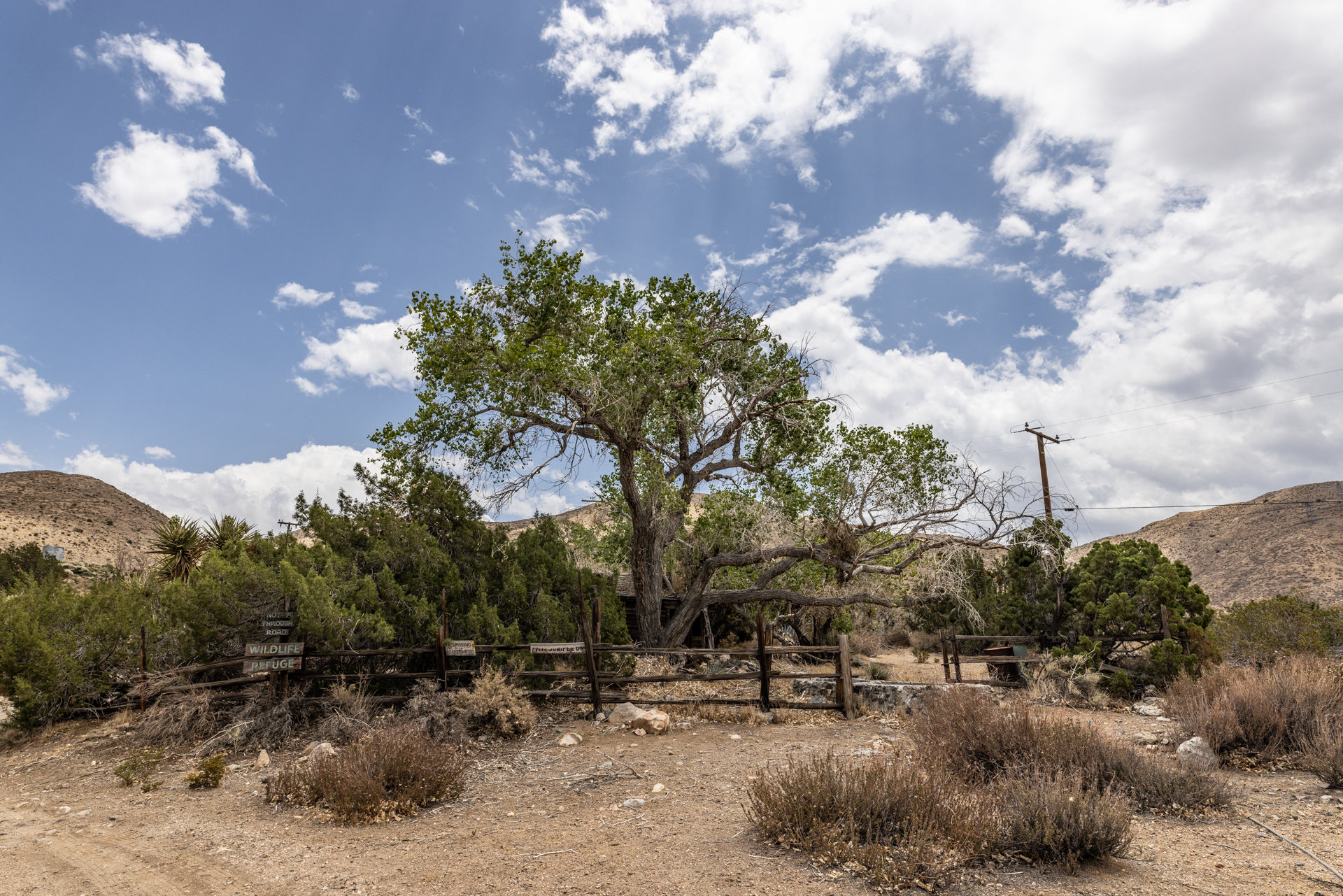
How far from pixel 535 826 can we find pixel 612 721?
491 cm

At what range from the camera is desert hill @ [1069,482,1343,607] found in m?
38.8

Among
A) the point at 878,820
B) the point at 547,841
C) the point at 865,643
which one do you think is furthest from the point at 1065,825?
the point at 865,643

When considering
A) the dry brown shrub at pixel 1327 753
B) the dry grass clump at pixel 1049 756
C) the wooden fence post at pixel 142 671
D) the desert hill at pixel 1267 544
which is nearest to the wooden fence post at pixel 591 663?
the dry grass clump at pixel 1049 756

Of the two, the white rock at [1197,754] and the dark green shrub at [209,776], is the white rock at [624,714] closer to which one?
the dark green shrub at [209,776]

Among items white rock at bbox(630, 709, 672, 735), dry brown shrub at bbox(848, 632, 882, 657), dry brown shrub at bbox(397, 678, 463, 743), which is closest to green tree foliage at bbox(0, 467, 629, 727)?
dry brown shrub at bbox(397, 678, 463, 743)

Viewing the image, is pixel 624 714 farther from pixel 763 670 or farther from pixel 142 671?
pixel 142 671

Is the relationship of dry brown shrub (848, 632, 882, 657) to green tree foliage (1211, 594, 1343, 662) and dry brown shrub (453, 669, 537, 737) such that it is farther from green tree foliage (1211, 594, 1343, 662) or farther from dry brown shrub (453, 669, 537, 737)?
dry brown shrub (453, 669, 537, 737)

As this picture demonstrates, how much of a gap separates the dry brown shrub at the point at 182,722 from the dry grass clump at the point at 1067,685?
12.9 meters

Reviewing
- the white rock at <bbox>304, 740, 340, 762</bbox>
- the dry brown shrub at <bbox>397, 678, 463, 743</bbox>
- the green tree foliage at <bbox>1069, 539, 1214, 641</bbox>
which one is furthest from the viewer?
the green tree foliage at <bbox>1069, 539, 1214, 641</bbox>

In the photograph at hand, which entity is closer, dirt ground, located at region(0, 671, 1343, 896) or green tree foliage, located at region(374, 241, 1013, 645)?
dirt ground, located at region(0, 671, 1343, 896)

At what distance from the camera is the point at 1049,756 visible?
6.68m

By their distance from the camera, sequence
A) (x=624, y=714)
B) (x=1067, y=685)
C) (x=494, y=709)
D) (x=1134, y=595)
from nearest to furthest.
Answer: (x=494, y=709)
(x=624, y=714)
(x=1067, y=685)
(x=1134, y=595)

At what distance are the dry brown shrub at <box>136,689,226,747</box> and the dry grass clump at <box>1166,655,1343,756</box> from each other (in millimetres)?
12799

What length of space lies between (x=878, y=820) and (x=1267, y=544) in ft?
170
